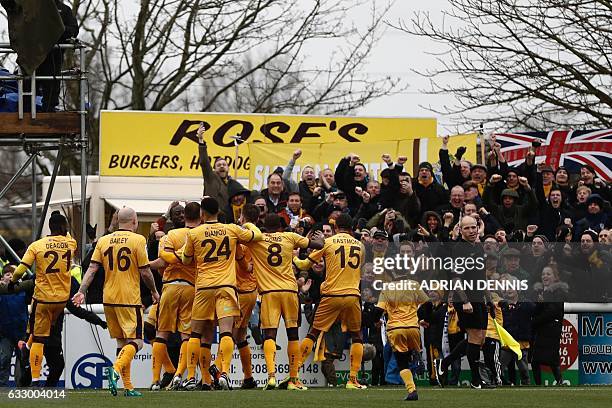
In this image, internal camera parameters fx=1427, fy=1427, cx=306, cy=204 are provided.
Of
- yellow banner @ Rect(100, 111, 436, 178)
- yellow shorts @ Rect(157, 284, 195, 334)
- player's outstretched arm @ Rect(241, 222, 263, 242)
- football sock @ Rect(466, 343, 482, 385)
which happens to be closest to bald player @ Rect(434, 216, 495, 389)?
football sock @ Rect(466, 343, 482, 385)

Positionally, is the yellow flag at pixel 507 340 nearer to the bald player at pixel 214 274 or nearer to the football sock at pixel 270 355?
the football sock at pixel 270 355

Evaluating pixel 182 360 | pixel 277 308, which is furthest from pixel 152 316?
pixel 277 308

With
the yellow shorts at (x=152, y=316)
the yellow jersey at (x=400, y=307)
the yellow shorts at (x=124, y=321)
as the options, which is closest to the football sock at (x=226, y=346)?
the yellow shorts at (x=124, y=321)

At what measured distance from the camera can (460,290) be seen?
19.9 metres

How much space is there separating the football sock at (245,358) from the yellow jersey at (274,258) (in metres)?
0.74

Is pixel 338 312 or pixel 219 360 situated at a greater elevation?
pixel 338 312

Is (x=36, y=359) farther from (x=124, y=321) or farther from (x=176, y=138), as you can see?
(x=176, y=138)

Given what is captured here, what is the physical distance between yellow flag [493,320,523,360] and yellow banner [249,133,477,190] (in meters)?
4.26

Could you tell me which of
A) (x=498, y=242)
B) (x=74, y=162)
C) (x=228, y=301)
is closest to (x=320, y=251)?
(x=228, y=301)

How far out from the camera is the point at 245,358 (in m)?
18.7

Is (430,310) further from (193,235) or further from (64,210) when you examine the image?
(64,210)

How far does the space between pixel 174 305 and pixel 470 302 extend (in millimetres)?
4181

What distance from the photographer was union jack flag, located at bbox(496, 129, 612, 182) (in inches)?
934

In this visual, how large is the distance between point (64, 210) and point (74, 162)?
12.6m
